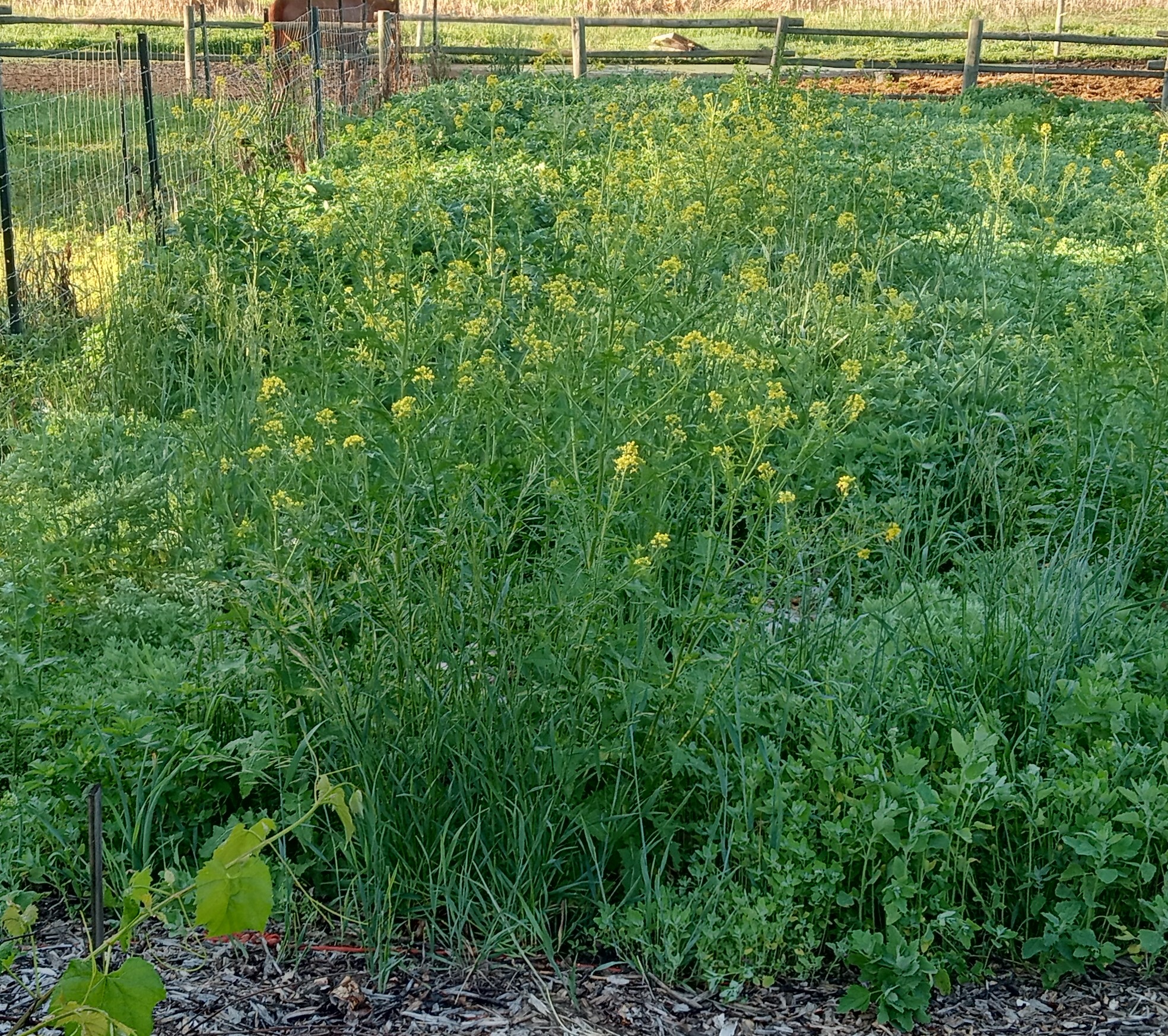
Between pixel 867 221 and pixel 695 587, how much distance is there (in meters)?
4.44

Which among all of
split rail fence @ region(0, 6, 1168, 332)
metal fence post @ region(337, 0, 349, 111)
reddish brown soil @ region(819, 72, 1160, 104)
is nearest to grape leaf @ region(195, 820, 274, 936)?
split rail fence @ region(0, 6, 1168, 332)

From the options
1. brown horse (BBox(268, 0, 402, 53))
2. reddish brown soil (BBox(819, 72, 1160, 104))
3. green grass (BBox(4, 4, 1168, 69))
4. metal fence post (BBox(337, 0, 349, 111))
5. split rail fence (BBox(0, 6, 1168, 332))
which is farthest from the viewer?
green grass (BBox(4, 4, 1168, 69))

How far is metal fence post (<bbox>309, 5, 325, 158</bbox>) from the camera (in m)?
11.8

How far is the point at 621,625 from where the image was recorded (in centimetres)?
296

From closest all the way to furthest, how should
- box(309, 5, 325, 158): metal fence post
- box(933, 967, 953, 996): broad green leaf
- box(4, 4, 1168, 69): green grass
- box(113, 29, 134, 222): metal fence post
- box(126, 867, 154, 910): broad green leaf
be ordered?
box(126, 867, 154, 910): broad green leaf, box(933, 967, 953, 996): broad green leaf, box(113, 29, 134, 222): metal fence post, box(309, 5, 325, 158): metal fence post, box(4, 4, 1168, 69): green grass

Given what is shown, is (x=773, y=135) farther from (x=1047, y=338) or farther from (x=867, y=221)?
(x=1047, y=338)

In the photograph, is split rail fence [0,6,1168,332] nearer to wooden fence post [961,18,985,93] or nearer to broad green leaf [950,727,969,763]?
wooden fence post [961,18,985,93]

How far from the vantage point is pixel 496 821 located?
8.80 feet

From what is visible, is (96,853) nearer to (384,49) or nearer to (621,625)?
(621,625)

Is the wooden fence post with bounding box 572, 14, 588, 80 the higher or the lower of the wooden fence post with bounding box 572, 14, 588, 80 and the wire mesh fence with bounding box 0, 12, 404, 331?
the higher

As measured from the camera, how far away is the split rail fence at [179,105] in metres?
7.08

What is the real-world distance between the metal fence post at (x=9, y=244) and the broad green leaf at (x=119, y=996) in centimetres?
594

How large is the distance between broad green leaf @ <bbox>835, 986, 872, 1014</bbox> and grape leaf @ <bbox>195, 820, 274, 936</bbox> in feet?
4.81

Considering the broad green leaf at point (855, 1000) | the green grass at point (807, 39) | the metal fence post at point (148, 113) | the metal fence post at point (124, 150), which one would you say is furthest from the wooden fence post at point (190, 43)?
the broad green leaf at point (855, 1000)
